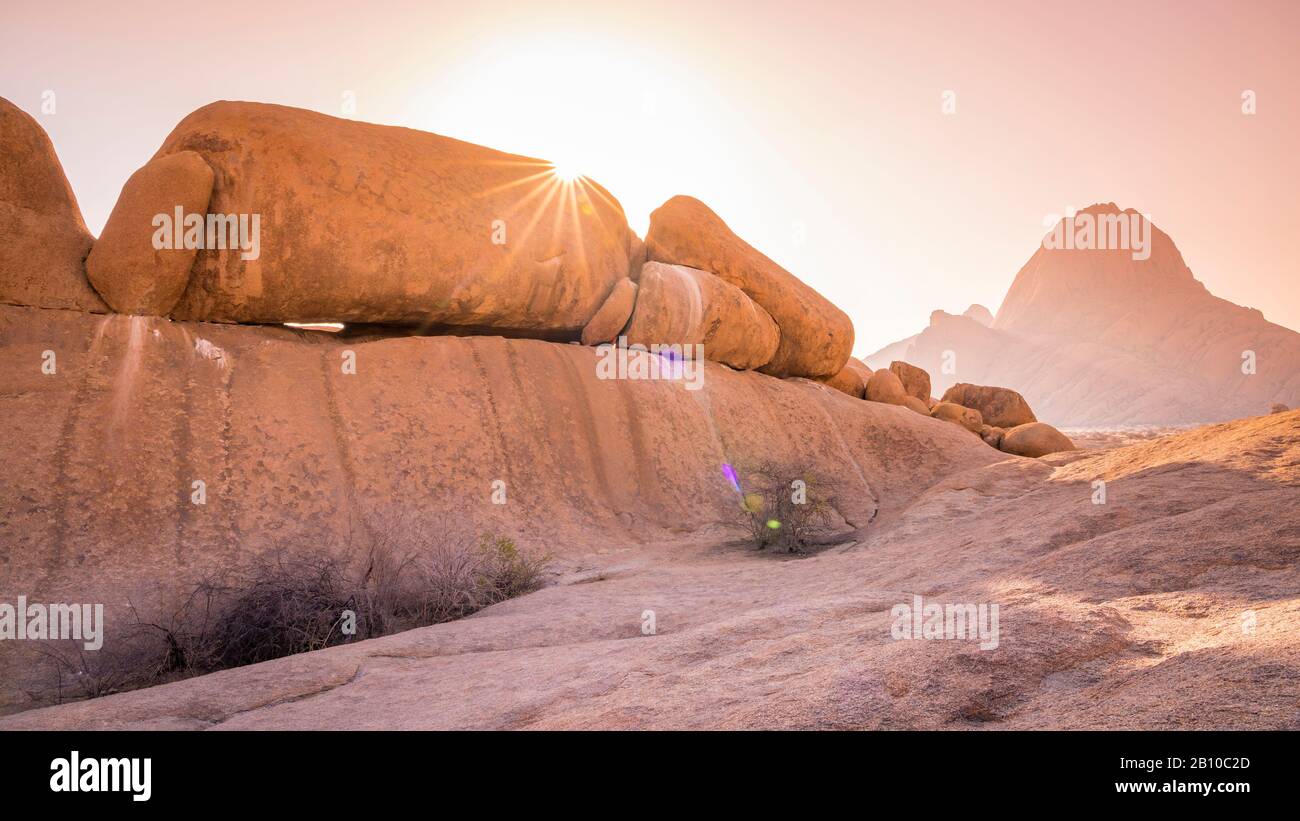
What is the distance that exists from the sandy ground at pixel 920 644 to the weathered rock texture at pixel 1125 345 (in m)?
42.9

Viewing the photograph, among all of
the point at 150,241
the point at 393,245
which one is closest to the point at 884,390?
the point at 393,245

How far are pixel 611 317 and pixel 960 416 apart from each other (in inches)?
326

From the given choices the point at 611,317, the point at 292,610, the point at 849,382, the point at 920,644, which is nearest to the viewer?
the point at 920,644

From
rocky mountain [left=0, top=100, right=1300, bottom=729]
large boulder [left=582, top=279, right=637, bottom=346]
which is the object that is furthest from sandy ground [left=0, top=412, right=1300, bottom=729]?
large boulder [left=582, top=279, right=637, bottom=346]

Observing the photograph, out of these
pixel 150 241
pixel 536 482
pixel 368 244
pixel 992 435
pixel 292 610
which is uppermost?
pixel 368 244

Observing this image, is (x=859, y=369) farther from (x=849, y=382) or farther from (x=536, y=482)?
(x=536, y=482)

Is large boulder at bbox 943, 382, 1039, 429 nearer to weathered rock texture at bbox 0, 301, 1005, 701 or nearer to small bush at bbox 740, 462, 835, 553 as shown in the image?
weathered rock texture at bbox 0, 301, 1005, 701

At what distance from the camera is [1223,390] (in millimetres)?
53219

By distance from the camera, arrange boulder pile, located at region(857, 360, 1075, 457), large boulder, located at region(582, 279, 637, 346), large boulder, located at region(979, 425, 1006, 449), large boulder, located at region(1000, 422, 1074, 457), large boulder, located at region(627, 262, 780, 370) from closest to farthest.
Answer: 1. large boulder, located at region(582, 279, 637, 346)
2. large boulder, located at region(627, 262, 780, 370)
3. large boulder, located at region(1000, 422, 1074, 457)
4. boulder pile, located at region(857, 360, 1075, 457)
5. large boulder, located at region(979, 425, 1006, 449)

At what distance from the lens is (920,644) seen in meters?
2.64

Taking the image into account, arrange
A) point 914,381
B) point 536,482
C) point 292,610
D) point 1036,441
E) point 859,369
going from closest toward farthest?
point 292,610
point 536,482
point 1036,441
point 859,369
point 914,381

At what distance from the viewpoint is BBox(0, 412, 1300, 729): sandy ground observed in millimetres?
2082

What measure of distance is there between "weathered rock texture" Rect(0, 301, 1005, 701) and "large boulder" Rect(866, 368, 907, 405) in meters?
2.99
